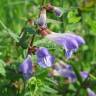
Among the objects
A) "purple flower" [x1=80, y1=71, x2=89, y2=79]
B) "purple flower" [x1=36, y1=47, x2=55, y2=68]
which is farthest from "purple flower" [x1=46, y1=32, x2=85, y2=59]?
"purple flower" [x1=80, y1=71, x2=89, y2=79]

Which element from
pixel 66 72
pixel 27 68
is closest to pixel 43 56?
pixel 27 68

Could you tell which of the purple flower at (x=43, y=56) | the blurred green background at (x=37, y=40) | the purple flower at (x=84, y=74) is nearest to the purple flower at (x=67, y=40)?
the purple flower at (x=43, y=56)

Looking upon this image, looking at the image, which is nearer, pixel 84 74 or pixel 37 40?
pixel 37 40

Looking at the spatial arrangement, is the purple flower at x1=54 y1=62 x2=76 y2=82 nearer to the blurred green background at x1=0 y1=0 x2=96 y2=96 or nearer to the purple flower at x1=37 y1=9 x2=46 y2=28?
the blurred green background at x1=0 y1=0 x2=96 y2=96

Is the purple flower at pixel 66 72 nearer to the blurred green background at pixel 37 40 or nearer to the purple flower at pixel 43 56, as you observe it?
the blurred green background at pixel 37 40

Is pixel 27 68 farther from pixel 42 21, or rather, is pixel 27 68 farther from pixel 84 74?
pixel 84 74

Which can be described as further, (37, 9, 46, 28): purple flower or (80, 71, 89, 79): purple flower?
(80, 71, 89, 79): purple flower

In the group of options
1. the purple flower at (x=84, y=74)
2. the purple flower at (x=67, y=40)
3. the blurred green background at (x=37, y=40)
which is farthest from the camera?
the purple flower at (x=84, y=74)

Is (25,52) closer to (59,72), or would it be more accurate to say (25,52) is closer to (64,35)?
(64,35)
